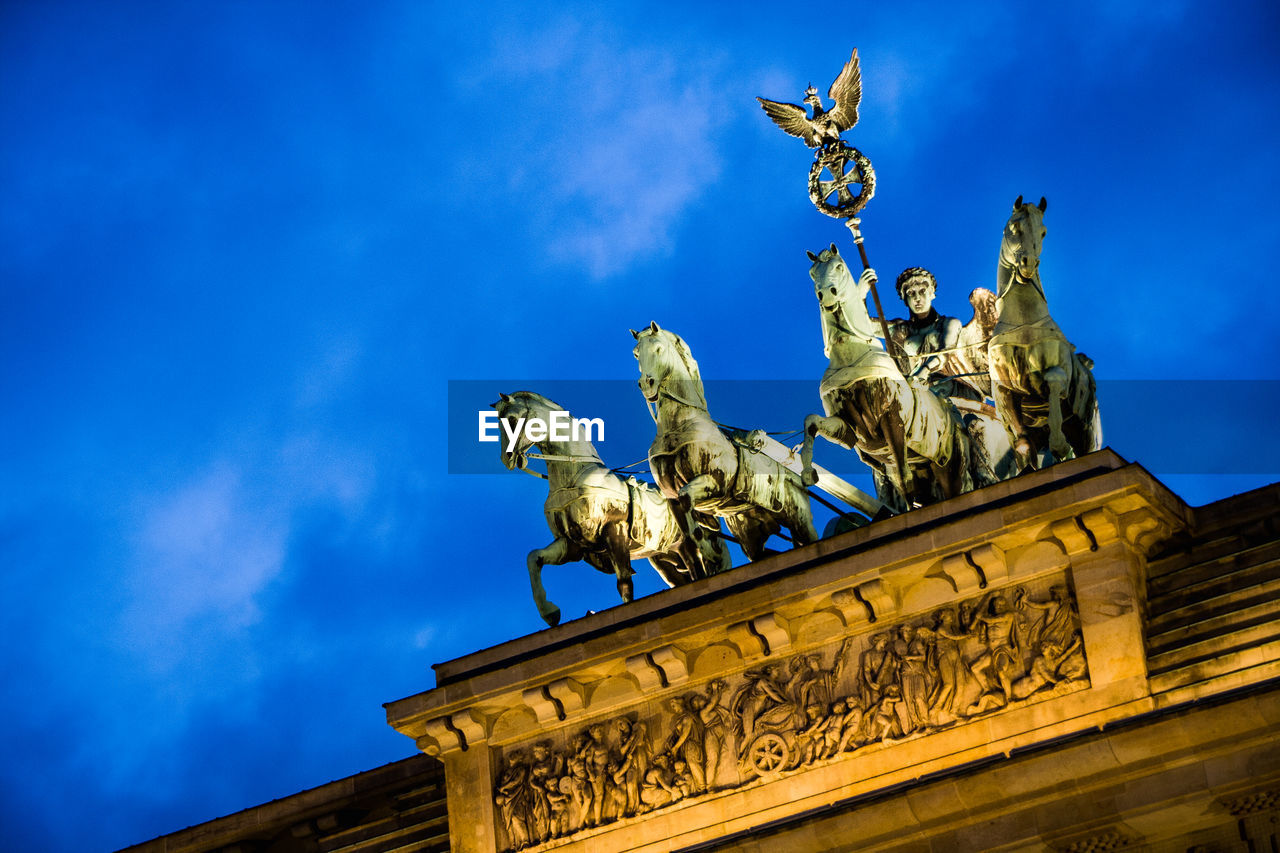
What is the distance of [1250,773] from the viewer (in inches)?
699

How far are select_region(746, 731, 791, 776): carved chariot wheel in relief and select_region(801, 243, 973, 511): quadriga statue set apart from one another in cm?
268

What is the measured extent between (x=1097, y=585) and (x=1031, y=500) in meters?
0.87

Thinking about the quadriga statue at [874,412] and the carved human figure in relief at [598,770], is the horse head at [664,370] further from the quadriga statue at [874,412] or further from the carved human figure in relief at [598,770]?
the carved human figure in relief at [598,770]

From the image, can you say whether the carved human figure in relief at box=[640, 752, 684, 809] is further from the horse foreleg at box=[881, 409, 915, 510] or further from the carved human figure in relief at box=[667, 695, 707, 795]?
the horse foreleg at box=[881, 409, 915, 510]

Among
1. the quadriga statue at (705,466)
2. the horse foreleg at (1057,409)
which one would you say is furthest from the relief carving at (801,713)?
the quadriga statue at (705,466)

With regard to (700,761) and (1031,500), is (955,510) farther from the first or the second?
(700,761)

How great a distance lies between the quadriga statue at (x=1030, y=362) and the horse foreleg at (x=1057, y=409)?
Result: 0.04ft

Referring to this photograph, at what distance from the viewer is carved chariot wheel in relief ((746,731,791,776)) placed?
66.0 ft

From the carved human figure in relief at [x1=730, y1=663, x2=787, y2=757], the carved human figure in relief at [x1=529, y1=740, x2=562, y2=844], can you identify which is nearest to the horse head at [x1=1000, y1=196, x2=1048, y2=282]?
the carved human figure in relief at [x1=730, y1=663, x2=787, y2=757]

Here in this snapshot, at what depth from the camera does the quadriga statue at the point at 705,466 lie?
22.2 m

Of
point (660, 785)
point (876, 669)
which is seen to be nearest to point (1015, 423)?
point (876, 669)

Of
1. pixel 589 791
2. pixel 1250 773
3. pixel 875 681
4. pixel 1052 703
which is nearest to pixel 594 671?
pixel 589 791

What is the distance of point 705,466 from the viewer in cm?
2223

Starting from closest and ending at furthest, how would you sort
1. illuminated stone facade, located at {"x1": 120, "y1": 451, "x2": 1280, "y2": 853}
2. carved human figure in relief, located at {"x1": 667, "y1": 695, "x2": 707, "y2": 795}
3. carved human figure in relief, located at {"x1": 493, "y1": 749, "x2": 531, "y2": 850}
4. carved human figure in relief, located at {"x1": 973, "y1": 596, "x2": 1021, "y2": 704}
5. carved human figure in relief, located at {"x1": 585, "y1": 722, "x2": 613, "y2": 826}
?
illuminated stone facade, located at {"x1": 120, "y1": 451, "x2": 1280, "y2": 853} → carved human figure in relief, located at {"x1": 973, "y1": 596, "x2": 1021, "y2": 704} → carved human figure in relief, located at {"x1": 667, "y1": 695, "x2": 707, "y2": 795} → carved human figure in relief, located at {"x1": 585, "y1": 722, "x2": 613, "y2": 826} → carved human figure in relief, located at {"x1": 493, "y1": 749, "x2": 531, "y2": 850}
